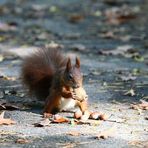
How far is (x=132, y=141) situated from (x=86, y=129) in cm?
41

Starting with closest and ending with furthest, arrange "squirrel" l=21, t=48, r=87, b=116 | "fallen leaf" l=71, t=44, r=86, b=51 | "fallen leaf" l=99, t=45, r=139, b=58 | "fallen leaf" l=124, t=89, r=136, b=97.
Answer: "squirrel" l=21, t=48, r=87, b=116
"fallen leaf" l=124, t=89, r=136, b=97
"fallen leaf" l=99, t=45, r=139, b=58
"fallen leaf" l=71, t=44, r=86, b=51

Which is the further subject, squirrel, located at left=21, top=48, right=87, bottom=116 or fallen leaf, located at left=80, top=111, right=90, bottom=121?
squirrel, located at left=21, top=48, right=87, bottom=116

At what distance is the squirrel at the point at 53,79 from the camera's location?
4906 millimetres

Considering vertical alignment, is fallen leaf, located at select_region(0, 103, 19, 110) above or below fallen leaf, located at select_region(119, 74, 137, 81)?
below

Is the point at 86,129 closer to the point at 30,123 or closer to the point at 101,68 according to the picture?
the point at 30,123

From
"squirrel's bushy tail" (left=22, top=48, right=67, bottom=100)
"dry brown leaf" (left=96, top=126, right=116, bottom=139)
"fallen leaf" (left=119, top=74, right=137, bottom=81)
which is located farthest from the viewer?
"fallen leaf" (left=119, top=74, right=137, bottom=81)

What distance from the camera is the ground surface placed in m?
4.42

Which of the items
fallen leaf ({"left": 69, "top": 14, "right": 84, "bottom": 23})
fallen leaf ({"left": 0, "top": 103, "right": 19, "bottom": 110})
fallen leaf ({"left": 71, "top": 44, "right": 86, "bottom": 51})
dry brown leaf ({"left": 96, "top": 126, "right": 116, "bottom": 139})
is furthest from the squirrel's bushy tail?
fallen leaf ({"left": 69, "top": 14, "right": 84, "bottom": 23})

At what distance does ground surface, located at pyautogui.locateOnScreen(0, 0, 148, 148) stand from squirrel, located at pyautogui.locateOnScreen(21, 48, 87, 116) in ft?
0.48

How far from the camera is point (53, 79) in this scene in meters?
5.15

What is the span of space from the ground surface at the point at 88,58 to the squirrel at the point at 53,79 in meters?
0.15

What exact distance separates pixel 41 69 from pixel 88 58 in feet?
8.23

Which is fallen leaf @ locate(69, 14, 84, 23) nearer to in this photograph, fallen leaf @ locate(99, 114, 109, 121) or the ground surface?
the ground surface

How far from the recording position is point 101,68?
23.3 ft
